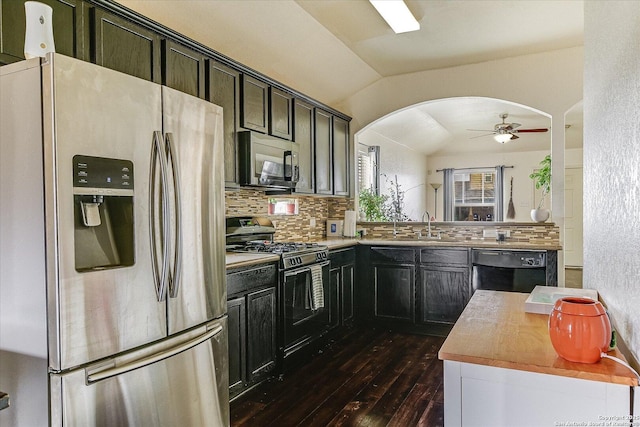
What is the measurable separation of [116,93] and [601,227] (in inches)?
75.1

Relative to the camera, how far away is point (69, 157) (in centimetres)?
145

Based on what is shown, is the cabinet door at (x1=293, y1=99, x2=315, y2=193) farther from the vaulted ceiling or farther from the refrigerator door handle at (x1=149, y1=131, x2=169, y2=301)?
the refrigerator door handle at (x1=149, y1=131, x2=169, y2=301)

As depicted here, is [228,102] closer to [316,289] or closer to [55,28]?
[55,28]

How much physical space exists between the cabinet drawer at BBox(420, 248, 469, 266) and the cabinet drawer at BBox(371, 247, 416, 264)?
12 cm

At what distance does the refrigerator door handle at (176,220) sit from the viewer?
5.92ft

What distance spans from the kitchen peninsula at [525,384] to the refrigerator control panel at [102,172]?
4.19 feet

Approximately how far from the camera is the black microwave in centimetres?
314

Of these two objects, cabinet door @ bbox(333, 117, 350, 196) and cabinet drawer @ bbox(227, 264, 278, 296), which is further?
cabinet door @ bbox(333, 117, 350, 196)

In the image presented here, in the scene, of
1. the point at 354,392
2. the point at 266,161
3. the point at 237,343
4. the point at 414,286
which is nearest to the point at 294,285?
the point at 237,343

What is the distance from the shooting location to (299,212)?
14.9ft

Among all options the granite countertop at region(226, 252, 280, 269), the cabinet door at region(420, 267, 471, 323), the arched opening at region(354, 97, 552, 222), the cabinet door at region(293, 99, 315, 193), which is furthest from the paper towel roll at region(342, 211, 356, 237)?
the granite countertop at region(226, 252, 280, 269)

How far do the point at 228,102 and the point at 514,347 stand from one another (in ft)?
7.95

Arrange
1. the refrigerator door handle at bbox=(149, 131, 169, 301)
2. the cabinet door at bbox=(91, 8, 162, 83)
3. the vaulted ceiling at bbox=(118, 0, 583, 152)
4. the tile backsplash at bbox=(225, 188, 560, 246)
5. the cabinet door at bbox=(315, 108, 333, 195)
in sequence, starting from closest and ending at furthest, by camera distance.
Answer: the refrigerator door handle at bbox=(149, 131, 169, 301) < the cabinet door at bbox=(91, 8, 162, 83) < the vaulted ceiling at bbox=(118, 0, 583, 152) < the tile backsplash at bbox=(225, 188, 560, 246) < the cabinet door at bbox=(315, 108, 333, 195)

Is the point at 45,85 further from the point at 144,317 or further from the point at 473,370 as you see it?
the point at 473,370
